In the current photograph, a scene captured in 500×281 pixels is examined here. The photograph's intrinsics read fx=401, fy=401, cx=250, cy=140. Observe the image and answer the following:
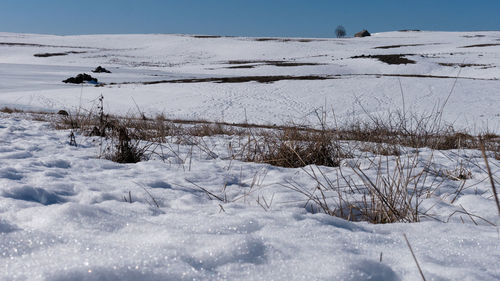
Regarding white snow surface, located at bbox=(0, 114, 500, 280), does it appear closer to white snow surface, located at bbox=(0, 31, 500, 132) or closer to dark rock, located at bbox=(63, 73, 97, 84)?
white snow surface, located at bbox=(0, 31, 500, 132)

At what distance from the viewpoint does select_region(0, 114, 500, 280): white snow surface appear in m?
1.08

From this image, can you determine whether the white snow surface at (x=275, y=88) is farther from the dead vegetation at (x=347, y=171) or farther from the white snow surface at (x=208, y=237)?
the white snow surface at (x=208, y=237)

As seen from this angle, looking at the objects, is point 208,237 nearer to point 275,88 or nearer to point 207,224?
point 207,224

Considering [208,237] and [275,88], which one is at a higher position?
[275,88]

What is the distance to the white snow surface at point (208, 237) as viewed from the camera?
108cm

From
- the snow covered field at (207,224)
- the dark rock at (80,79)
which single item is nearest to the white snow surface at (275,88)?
the dark rock at (80,79)

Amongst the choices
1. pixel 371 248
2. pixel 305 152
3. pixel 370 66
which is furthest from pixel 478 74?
pixel 371 248

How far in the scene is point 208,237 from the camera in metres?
1.30

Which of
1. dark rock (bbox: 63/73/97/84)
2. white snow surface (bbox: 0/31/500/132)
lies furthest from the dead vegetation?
dark rock (bbox: 63/73/97/84)

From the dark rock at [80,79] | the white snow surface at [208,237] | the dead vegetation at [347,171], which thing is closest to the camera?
the white snow surface at [208,237]

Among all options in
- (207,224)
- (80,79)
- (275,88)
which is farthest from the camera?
(80,79)

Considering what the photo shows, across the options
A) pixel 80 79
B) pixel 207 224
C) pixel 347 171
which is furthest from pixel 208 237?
pixel 80 79

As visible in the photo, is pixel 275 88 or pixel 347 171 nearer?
pixel 347 171

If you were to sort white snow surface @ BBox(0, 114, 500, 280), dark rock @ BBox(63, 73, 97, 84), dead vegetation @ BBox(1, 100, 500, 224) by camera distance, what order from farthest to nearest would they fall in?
1. dark rock @ BBox(63, 73, 97, 84)
2. dead vegetation @ BBox(1, 100, 500, 224)
3. white snow surface @ BBox(0, 114, 500, 280)
